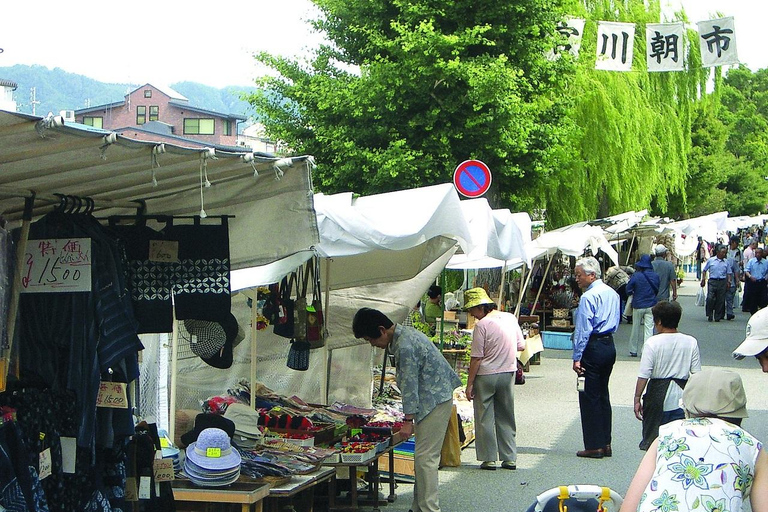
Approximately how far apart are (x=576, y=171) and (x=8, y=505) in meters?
21.8

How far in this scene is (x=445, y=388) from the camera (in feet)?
24.2

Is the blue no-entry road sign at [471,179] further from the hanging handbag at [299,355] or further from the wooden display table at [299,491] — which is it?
the wooden display table at [299,491]

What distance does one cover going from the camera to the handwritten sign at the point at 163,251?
5.52 meters

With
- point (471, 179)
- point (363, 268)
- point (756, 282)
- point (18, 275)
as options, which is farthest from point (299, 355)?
point (756, 282)

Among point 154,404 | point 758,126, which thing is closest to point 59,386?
point 154,404

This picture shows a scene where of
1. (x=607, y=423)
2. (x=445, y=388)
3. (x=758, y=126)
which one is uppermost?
(x=758, y=126)

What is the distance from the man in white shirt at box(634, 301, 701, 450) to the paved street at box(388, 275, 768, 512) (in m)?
1.50

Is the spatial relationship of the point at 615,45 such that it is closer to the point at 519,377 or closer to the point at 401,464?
the point at 519,377

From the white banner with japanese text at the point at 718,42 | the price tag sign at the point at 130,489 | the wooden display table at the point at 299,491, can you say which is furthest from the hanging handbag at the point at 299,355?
the white banner with japanese text at the point at 718,42

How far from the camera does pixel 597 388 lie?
997 cm

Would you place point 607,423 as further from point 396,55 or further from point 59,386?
point 396,55

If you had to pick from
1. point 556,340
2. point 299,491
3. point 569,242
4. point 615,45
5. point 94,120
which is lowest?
point 299,491

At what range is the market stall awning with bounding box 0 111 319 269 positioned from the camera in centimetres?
399

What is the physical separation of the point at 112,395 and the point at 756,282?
72.9 feet
